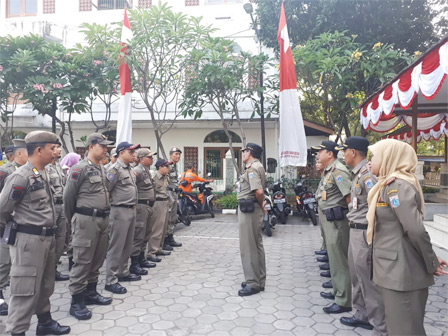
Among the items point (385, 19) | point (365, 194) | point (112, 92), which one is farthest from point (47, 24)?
point (365, 194)

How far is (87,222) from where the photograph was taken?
3.58 metres

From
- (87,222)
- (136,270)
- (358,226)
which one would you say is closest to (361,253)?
(358,226)

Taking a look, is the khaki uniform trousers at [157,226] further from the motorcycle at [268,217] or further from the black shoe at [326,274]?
the black shoe at [326,274]

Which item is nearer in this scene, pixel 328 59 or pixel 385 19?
pixel 328 59

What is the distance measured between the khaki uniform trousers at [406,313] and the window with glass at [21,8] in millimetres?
18051

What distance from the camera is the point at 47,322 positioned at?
3.08 m

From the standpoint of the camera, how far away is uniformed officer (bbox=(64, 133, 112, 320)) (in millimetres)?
3508

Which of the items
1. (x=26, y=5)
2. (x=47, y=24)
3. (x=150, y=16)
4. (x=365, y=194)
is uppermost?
(x=26, y=5)

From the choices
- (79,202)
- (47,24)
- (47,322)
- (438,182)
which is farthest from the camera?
(47,24)

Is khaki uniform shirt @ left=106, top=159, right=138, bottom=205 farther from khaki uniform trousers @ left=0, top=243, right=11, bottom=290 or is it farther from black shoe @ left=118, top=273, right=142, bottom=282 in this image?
khaki uniform trousers @ left=0, top=243, right=11, bottom=290

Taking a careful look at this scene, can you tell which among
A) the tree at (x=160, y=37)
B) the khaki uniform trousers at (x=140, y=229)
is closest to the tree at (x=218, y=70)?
the tree at (x=160, y=37)

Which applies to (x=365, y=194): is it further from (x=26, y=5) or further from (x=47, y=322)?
(x=26, y=5)

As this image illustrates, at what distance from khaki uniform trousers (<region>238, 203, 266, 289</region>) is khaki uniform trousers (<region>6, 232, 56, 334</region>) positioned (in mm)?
2165

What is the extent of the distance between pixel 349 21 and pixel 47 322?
37.7 feet
